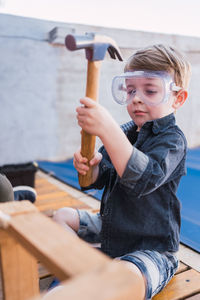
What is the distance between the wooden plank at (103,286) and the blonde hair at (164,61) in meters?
1.01

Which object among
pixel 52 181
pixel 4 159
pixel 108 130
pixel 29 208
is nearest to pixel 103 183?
pixel 108 130

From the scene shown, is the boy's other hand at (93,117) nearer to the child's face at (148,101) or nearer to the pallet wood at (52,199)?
the child's face at (148,101)

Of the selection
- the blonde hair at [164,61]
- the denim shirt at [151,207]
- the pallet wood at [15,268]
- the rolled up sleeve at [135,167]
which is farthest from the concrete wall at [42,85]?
the pallet wood at [15,268]

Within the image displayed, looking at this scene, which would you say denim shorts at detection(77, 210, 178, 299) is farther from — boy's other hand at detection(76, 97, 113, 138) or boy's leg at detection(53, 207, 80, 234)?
boy's other hand at detection(76, 97, 113, 138)

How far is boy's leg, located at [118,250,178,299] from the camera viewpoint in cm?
116

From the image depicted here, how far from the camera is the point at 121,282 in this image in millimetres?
435

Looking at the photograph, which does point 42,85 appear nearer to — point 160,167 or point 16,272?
point 160,167

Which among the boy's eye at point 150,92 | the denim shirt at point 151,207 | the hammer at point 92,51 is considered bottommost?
the denim shirt at point 151,207

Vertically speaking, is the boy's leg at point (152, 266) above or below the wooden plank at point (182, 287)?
above

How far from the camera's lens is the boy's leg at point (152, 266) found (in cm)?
116

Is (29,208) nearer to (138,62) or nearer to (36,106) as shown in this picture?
(138,62)

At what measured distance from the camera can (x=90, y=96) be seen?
0.96 metres

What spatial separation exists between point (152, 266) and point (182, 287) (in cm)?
31

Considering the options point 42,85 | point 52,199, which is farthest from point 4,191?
point 42,85
